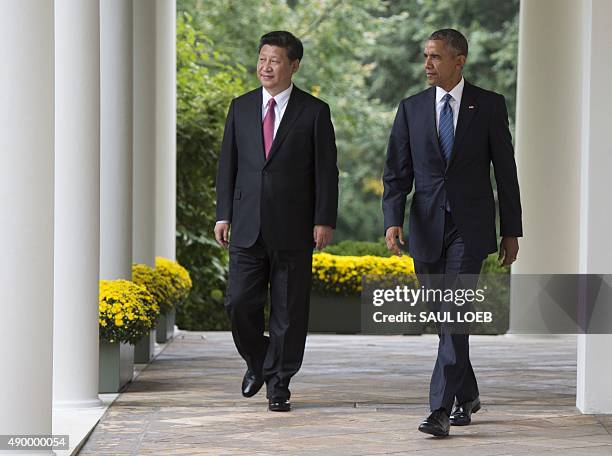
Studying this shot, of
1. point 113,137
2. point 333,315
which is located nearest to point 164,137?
point 333,315

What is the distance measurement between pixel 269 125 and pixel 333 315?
7.12m

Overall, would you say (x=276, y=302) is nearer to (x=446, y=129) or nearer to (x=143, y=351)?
(x=446, y=129)

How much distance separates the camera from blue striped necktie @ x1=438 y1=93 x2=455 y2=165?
7055 millimetres

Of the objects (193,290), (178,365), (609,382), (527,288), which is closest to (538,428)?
(609,382)

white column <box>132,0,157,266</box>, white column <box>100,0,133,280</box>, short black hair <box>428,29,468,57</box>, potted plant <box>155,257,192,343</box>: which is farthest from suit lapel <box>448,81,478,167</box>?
white column <box>132,0,157,266</box>

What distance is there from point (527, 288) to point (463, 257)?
7412 millimetres

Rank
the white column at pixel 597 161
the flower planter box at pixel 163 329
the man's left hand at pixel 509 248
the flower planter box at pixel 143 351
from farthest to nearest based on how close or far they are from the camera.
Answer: the flower planter box at pixel 163 329 < the flower planter box at pixel 143 351 < the white column at pixel 597 161 < the man's left hand at pixel 509 248

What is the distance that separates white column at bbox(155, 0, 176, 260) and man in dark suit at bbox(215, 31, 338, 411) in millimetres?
5292

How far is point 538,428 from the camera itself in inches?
285

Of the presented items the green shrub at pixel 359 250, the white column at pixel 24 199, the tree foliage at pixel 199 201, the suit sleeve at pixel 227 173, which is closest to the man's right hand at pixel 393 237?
the suit sleeve at pixel 227 173

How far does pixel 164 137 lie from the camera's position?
13.3 meters

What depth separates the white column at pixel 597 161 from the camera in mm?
7656

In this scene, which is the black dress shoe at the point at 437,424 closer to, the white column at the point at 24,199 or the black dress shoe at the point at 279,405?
the black dress shoe at the point at 279,405

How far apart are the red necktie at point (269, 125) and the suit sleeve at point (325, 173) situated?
263 mm
